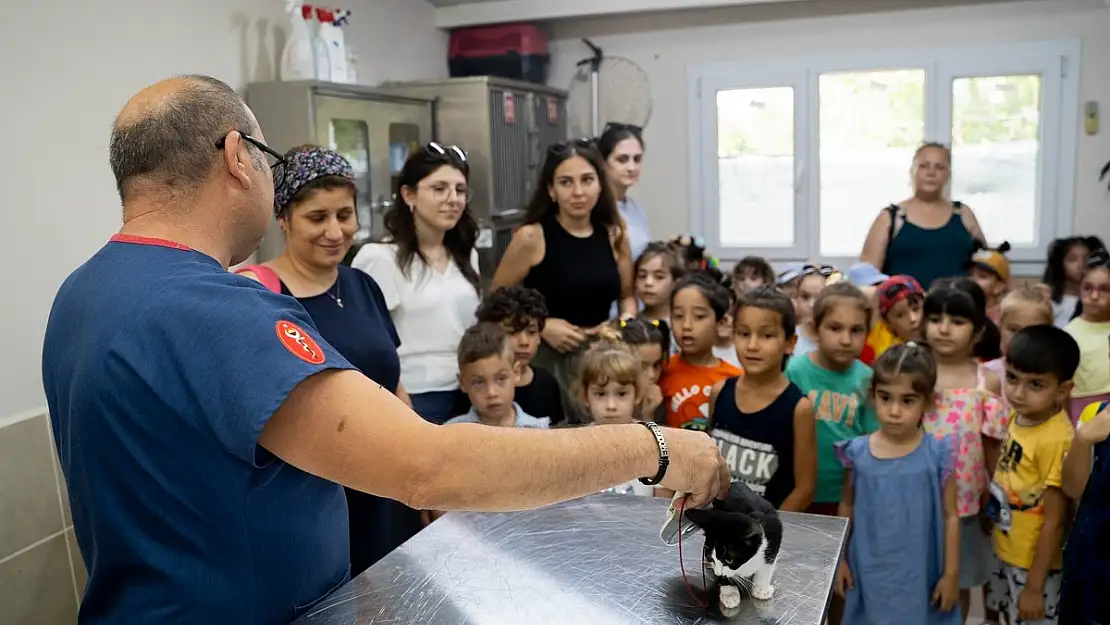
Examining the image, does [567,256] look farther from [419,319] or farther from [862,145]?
[862,145]

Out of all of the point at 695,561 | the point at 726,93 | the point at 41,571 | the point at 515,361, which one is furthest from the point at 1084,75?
the point at 41,571

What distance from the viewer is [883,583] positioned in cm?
216

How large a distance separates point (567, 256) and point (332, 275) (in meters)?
0.93

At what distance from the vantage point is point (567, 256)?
283 cm

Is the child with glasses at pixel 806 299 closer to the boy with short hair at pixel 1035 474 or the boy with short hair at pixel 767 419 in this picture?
the boy with short hair at pixel 767 419

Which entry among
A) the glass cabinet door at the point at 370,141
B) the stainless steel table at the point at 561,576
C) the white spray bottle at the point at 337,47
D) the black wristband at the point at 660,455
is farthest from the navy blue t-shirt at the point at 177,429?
the white spray bottle at the point at 337,47

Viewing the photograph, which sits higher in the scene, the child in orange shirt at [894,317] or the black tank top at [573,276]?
the black tank top at [573,276]

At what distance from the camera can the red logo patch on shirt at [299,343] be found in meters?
0.93

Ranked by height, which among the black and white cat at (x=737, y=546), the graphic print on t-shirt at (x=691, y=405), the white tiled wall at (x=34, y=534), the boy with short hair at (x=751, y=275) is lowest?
the white tiled wall at (x=34, y=534)

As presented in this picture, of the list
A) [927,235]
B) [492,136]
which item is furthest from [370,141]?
[927,235]

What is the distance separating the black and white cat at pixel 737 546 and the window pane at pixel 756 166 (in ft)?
11.9

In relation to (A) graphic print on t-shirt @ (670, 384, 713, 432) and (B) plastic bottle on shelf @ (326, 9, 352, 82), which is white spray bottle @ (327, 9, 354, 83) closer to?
(B) plastic bottle on shelf @ (326, 9, 352, 82)

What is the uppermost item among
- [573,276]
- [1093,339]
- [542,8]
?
[542,8]

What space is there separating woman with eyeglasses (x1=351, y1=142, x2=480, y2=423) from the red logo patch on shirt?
1527 mm
